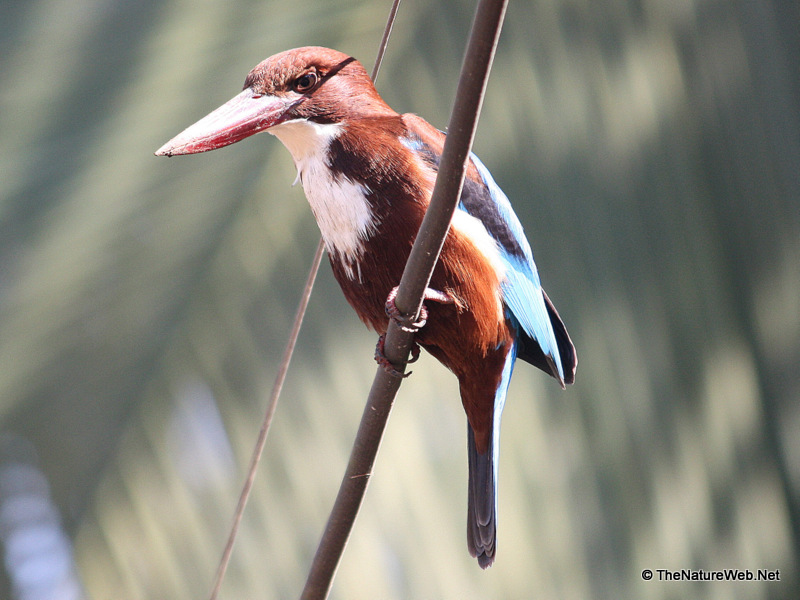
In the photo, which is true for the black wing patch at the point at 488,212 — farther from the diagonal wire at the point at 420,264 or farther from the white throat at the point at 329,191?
the diagonal wire at the point at 420,264

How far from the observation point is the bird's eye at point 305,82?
1355mm

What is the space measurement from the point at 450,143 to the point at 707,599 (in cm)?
226

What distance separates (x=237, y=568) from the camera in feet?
7.06

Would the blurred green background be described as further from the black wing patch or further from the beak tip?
the beak tip

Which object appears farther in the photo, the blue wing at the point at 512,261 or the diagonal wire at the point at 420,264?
the blue wing at the point at 512,261

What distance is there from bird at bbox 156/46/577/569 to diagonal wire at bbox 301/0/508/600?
0.47 ft

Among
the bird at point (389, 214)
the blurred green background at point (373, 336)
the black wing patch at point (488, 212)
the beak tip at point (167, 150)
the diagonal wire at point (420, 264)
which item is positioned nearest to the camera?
the diagonal wire at point (420, 264)

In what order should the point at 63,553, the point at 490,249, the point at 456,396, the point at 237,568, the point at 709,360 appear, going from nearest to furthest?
1. the point at 490,249
2. the point at 63,553
3. the point at 237,568
4. the point at 456,396
5. the point at 709,360

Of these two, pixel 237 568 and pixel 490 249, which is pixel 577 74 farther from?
pixel 237 568

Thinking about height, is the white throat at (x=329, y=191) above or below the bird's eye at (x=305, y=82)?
below

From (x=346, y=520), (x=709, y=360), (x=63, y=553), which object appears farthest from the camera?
(x=709, y=360)

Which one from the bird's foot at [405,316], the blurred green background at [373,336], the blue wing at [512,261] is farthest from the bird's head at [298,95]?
the blurred green background at [373,336]

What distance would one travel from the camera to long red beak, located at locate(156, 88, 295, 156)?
3.69 ft

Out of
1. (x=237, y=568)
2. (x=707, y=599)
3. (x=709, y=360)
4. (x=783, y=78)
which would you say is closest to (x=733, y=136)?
(x=783, y=78)
